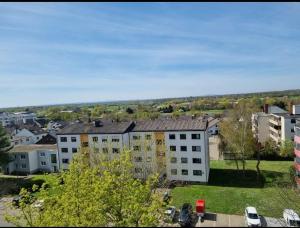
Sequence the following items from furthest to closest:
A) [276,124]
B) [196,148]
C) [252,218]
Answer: [276,124] → [196,148] → [252,218]

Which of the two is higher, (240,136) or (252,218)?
(240,136)

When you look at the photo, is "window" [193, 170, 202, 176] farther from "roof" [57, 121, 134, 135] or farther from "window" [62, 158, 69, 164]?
"window" [62, 158, 69, 164]

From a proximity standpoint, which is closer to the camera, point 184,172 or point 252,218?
point 252,218

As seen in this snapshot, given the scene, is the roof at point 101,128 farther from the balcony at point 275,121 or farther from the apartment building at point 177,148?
the balcony at point 275,121

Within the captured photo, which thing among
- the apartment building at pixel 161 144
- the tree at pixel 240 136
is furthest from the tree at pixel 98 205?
the tree at pixel 240 136

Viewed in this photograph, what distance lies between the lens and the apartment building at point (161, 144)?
43844 mm

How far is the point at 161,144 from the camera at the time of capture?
46031 mm

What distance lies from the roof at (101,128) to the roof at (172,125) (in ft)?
5.43

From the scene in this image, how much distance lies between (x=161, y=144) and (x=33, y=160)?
24.4 meters

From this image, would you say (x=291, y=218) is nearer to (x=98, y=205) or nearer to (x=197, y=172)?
(x=197, y=172)

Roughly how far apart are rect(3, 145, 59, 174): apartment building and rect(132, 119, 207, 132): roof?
55.2 feet

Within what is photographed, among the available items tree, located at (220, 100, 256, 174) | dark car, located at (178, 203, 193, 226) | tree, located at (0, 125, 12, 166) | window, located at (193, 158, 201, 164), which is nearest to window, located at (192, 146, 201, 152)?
window, located at (193, 158, 201, 164)

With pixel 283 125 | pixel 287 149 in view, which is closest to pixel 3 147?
pixel 287 149

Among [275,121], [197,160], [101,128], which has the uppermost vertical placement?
[101,128]
